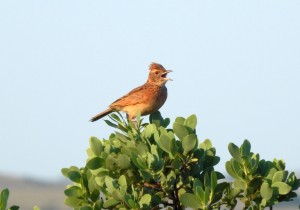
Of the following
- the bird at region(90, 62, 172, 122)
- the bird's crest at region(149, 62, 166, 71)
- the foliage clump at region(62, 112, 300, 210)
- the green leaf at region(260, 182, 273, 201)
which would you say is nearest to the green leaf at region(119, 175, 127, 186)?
the foliage clump at region(62, 112, 300, 210)

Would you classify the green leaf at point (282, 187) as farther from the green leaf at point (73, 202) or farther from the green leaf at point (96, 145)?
the green leaf at point (73, 202)

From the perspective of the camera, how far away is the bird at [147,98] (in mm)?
14562

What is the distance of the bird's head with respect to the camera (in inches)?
614

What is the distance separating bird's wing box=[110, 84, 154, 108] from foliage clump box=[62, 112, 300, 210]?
598 cm

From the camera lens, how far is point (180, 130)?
8547mm

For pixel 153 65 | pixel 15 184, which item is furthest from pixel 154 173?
pixel 15 184

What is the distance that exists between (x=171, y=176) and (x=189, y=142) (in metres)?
0.37

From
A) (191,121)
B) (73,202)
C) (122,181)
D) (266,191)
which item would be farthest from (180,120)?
(73,202)

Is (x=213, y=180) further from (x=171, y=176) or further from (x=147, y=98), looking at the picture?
(x=147, y=98)

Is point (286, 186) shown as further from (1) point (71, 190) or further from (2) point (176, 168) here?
(1) point (71, 190)

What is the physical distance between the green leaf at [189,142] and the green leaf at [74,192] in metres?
1.11

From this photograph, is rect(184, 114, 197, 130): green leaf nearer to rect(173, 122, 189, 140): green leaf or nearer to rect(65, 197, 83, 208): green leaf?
rect(173, 122, 189, 140): green leaf

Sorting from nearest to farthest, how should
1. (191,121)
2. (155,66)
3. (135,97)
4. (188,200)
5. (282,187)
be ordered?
(188,200) < (282,187) < (191,121) < (135,97) < (155,66)

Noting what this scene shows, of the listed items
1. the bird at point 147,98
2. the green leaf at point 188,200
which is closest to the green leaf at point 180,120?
the green leaf at point 188,200
